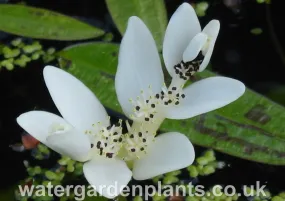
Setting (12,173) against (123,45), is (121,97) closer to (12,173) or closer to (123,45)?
(123,45)

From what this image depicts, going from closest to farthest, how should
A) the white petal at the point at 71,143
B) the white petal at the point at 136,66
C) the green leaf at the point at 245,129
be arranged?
the white petal at the point at 71,143
the white petal at the point at 136,66
the green leaf at the point at 245,129

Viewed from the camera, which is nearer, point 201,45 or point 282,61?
point 201,45

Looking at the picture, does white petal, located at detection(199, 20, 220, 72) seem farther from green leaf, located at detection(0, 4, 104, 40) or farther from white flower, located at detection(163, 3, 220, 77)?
green leaf, located at detection(0, 4, 104, 40)

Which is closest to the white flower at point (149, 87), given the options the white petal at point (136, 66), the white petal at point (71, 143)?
the white petal at point (136, 66)

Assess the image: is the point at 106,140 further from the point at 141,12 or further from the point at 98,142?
the point at 141,12

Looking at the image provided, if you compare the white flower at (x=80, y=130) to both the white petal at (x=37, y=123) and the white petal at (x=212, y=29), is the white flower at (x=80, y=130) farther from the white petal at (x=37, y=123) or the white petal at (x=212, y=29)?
the white petal at (x=212, y=29)

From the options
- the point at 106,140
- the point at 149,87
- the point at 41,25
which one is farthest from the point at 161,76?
the point at 41,25

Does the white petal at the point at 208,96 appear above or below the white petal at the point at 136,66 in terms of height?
below

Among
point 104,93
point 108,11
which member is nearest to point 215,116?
point 104,93
